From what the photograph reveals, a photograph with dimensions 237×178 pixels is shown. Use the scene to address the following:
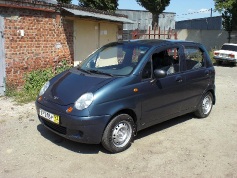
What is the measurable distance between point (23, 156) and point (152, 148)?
6.69 feet

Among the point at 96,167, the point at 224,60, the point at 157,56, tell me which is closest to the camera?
the point at 96,167

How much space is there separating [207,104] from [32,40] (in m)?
5.43

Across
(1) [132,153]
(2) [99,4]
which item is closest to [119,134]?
(1) [132,153]

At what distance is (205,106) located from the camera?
22.2ft

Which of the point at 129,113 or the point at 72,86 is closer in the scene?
the point at 72,86

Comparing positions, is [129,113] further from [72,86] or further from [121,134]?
[72,86]

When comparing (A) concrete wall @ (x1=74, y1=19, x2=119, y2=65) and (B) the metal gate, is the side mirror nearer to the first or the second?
(B) the metal gate

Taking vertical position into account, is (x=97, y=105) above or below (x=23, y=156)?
above

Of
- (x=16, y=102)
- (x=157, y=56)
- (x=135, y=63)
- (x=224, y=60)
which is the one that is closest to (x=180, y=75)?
(x=157, y=56)

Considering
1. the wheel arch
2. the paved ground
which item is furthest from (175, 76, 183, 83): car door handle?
the wheel arch

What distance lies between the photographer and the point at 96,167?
14.0 ft

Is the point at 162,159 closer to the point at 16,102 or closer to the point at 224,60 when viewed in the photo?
the point at 16,102

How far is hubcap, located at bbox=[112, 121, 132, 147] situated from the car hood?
0.71 m

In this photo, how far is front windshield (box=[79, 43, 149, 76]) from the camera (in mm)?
5107
